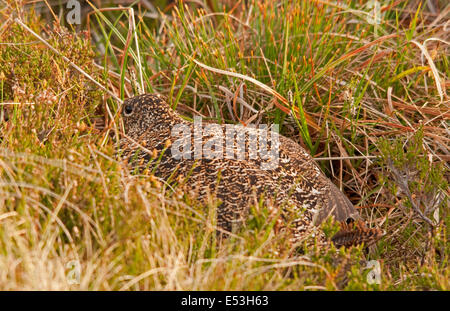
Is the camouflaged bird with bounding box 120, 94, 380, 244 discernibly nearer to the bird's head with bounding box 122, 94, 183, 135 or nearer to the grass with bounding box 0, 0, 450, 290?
the bird's head with bounding box 122, 94, 183, 135

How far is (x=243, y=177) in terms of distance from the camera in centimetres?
263

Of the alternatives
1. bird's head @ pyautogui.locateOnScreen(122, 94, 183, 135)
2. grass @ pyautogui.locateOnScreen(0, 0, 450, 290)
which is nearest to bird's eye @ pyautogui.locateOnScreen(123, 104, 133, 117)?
bird's head @ pyautogui.locateOnScreen(122, 94, 183, 135)

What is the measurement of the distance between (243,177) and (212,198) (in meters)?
0.22

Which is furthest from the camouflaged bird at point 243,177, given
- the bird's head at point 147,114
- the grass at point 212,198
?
the grass at point 212,198

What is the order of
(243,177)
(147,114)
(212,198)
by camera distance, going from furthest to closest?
(147,114) → (243,177) → (212,198)

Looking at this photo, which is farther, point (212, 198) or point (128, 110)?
point (128, 110)

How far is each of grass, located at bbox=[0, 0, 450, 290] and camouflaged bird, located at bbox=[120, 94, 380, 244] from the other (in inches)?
4.8

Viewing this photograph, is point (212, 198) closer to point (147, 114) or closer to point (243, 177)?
point (243, 177)

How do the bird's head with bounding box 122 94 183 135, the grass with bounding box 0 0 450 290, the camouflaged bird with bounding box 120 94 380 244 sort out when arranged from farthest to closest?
the bird's head with bounding box 122 94 183 135
the camouflaged bird with bounding box 120 94 380 244
the grass with bounding box 0 0 450 290

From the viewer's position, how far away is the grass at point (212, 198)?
2.11 meters

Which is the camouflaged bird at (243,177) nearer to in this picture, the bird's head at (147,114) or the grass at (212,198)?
the bird's head at (147,114)

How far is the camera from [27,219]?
2100 millimetres

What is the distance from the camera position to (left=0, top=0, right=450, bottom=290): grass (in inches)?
83.0

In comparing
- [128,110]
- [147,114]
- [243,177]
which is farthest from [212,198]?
[128,110]
